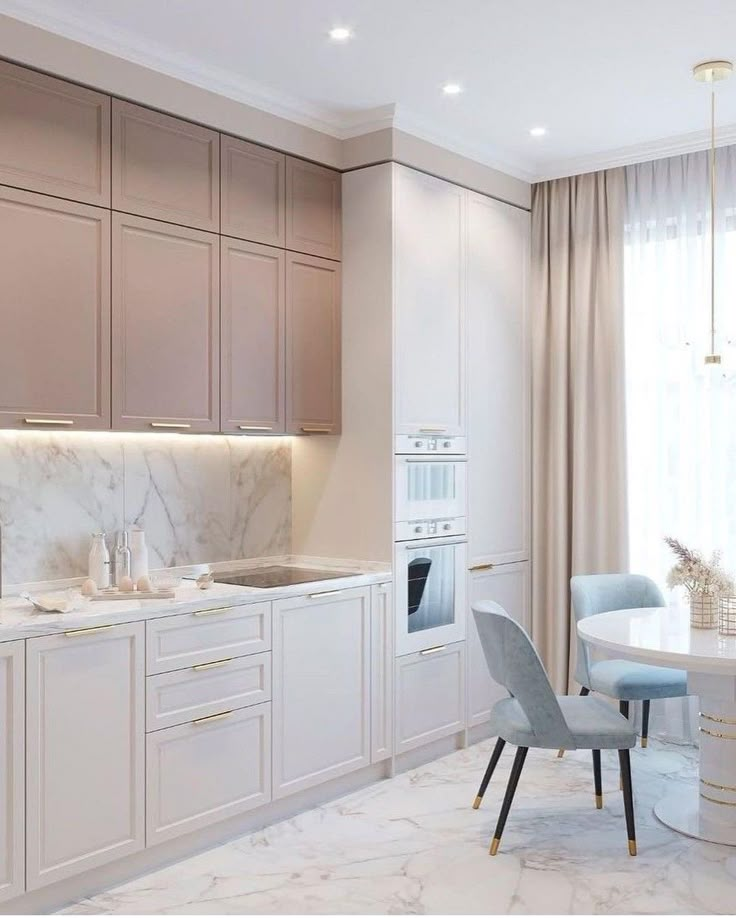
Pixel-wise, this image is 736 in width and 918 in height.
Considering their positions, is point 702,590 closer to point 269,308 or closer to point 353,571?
point 353,571

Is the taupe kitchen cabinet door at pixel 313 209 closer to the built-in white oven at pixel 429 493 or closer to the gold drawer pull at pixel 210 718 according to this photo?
the built-in white oven at pixel 429 493

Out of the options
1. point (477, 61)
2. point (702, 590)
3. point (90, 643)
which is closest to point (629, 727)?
point (702, 590)

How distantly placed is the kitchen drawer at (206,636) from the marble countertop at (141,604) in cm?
3

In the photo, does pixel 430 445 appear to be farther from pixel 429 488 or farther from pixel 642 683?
pixel 642 683

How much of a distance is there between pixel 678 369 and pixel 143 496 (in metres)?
2.58

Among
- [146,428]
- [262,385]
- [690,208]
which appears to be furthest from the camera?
[690,208]

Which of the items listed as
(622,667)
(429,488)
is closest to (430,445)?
(429,488)

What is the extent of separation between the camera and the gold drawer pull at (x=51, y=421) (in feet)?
10.2

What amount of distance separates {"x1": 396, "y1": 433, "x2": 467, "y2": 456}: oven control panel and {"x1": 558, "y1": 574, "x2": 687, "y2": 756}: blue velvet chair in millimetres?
799

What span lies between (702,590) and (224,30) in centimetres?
260

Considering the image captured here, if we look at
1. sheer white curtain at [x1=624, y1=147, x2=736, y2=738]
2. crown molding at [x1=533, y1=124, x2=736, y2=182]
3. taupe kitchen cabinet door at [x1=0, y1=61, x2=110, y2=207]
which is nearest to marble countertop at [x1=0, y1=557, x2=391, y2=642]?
taupe kitchen cabinet door at [x1=0, y1=61, x2=110, y2=207]

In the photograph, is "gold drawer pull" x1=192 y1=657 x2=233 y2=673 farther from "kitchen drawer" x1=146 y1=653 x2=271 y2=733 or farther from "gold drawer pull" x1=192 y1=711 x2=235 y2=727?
"gold drawer pull" x1=192 y1=711 x2=235 y2=727

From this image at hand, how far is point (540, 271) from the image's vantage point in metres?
5.03

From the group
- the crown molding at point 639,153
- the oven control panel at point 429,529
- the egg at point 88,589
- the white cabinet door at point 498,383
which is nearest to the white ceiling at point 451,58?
the crown molding at point 639,153
